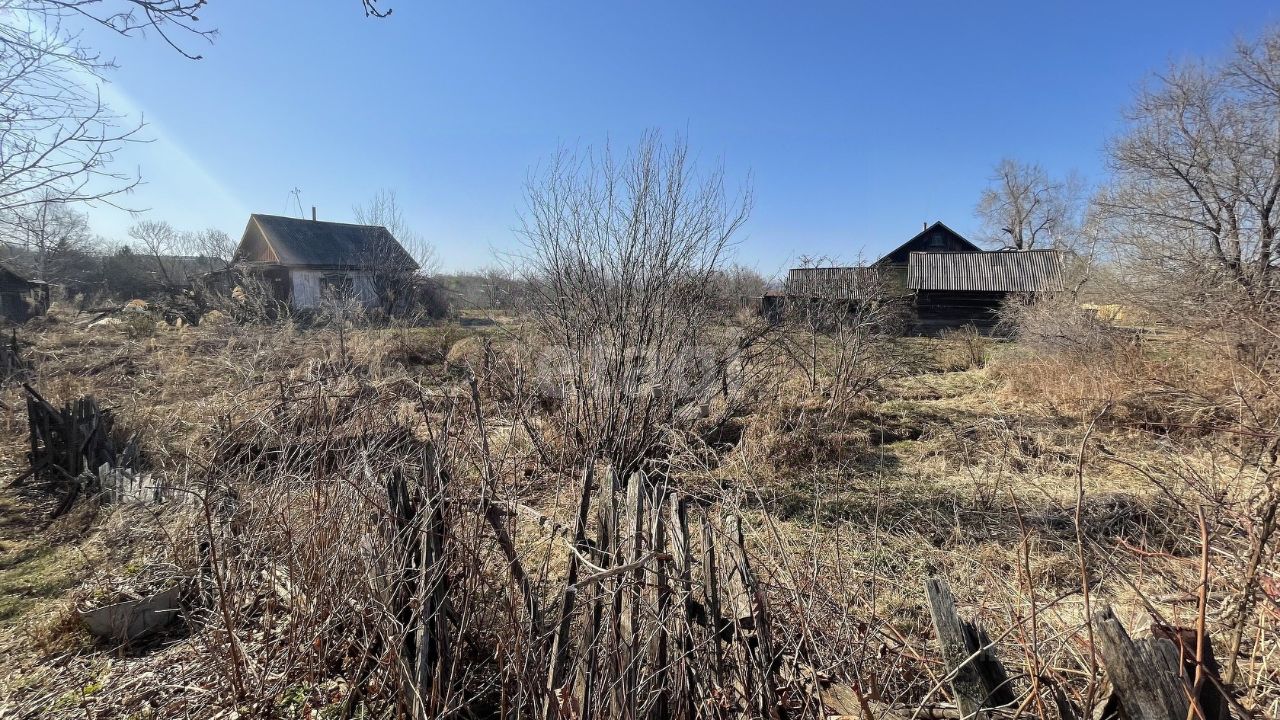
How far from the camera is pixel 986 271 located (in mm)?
22609

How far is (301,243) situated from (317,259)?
1.27m

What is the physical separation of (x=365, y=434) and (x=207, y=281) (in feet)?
80.9

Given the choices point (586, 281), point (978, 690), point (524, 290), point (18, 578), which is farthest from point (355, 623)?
point (524, 290)

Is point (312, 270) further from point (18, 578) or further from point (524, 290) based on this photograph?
point (18, 578)

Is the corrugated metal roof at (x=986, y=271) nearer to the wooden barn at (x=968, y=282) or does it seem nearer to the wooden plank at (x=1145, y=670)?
the wooden barn at (x=968, y=282)

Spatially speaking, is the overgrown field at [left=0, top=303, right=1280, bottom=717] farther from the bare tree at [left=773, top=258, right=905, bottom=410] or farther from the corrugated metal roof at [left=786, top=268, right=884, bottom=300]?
the corrugated metal roof at [left=786, top=268, right=884, bottom=300]

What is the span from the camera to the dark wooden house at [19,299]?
17656 mm

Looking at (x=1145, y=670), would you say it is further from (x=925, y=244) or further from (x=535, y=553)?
(x=925, y=244)

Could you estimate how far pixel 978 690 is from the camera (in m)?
1.55

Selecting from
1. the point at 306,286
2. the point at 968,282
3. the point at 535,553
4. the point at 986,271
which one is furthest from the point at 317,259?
the point at 986,271

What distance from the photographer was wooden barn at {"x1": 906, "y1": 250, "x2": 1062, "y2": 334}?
21750 mm

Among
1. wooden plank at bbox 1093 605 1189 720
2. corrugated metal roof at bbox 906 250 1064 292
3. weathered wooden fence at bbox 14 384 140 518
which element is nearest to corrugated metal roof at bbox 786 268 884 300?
wooden plank at bbox 1093 605 1189 720

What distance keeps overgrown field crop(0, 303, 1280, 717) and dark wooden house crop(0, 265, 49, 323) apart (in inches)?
626

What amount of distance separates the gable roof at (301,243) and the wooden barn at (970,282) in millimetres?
23181
